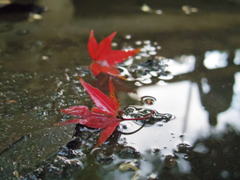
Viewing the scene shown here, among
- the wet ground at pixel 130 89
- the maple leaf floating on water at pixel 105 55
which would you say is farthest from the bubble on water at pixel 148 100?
the maple leaf floating on water at pixel 105 55

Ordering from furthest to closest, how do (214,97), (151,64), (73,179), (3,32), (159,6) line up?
(159,6)
(3,32)
(151,64)
(214,97)
(73,179)

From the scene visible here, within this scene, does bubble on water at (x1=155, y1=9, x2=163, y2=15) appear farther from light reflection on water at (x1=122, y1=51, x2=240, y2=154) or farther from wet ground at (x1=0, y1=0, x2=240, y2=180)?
light reflection on water at (x1=122, y1=51, x2=240, y2=154)

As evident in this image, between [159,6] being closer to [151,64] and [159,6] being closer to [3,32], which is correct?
[151,64]

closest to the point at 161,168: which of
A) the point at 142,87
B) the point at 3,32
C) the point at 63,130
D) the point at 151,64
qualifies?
the point at 63,130

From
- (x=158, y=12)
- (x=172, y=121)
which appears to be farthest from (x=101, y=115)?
(x=158, y=12)

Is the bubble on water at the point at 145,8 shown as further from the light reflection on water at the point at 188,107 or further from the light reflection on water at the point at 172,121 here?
the light reflection on water at the point at 172,121

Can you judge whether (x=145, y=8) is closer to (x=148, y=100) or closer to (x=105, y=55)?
(x=105, y=55)

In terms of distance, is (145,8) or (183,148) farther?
(145,8)
